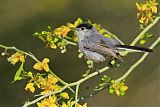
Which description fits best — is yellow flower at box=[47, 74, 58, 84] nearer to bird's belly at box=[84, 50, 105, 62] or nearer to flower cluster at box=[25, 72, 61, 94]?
flower cluster at box=[25, 72, 61, 94]

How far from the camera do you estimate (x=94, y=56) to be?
177 inches

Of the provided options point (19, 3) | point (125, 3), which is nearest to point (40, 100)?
point (125, 3)

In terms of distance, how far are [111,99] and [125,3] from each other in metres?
1.78

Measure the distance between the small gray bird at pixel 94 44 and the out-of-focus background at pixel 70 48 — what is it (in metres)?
4.80

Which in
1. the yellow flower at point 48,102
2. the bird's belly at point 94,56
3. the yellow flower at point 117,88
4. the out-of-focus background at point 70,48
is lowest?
the yellow flower at point 48,102

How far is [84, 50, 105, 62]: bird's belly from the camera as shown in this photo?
4.37 metres

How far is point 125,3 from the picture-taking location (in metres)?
9.58

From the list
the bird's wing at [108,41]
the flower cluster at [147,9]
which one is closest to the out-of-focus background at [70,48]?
the bird's wing at [108,41]

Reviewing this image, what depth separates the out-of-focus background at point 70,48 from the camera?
9797mm

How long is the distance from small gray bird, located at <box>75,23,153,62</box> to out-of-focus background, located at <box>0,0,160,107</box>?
15.7ft

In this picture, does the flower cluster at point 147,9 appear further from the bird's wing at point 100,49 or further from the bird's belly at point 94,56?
the bird's belly at point 94,56

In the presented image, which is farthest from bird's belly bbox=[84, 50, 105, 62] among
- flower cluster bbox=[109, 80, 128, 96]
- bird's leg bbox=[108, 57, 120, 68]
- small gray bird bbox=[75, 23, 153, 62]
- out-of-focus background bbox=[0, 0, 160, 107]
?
out-of-focus background bbox=[0, 0, 160, 107]

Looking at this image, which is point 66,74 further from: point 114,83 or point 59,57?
point 114,83

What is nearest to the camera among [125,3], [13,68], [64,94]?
[64,94]
